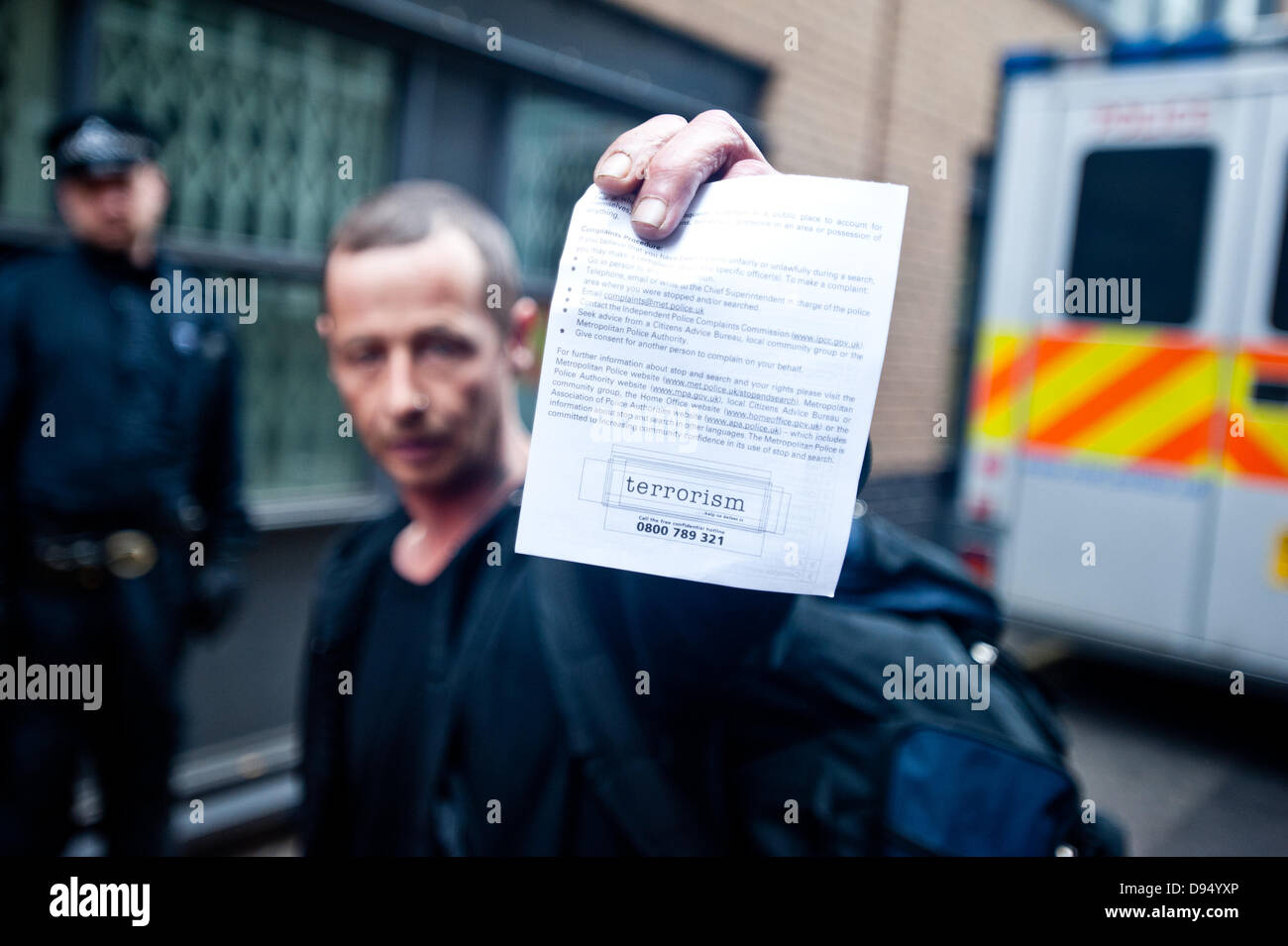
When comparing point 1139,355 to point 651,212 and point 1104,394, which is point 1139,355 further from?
point 651,212

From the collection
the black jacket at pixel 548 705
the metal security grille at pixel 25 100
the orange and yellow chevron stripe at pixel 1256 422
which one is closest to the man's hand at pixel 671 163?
the black jacket at pixel 548 705

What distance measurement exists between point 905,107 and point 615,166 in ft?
19.6

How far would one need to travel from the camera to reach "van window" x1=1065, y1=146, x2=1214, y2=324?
482 centimetres

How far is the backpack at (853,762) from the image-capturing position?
1.14 metres

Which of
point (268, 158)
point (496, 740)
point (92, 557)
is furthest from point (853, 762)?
point (268, 158)

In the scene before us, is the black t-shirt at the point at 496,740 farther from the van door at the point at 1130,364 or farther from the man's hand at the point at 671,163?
the van door at the point at 1130,364

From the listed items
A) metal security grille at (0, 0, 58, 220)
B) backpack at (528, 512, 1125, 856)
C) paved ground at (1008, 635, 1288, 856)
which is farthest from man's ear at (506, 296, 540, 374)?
paved ground at (1008, 635, 1288, 856)

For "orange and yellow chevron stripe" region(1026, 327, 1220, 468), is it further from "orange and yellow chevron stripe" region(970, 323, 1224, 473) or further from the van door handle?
the van door handle

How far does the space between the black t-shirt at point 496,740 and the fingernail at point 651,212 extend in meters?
0.61
